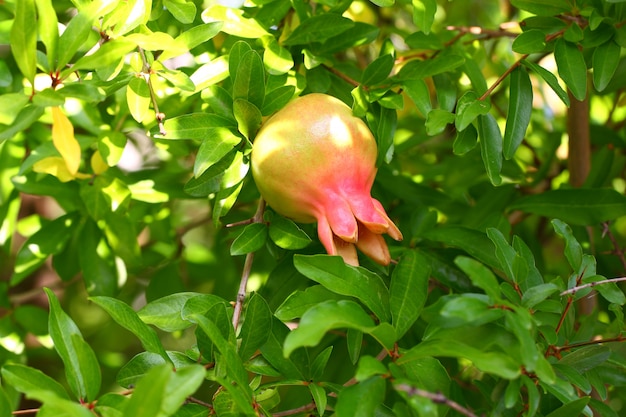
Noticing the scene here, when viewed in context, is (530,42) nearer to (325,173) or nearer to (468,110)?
(468,110)

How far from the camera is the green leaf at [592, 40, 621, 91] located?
0.80m

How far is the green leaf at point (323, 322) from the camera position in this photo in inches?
21.9

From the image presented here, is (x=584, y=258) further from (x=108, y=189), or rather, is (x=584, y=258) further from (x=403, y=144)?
(x=108, y=189)

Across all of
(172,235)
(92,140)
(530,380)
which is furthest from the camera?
(172,235)

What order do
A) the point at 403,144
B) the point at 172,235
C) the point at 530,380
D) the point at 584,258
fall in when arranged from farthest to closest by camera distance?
1. the point at 172,235
2. the point at 403,144
3. the point at 584,258
4. the point at 530,380

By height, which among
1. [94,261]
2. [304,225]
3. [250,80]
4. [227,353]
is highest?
[250,80]

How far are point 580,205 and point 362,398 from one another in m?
0.52

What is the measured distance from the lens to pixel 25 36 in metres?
0.66

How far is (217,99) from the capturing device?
796mm

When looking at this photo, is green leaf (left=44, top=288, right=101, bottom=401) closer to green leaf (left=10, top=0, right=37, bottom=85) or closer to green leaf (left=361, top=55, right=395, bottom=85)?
green leaf (left=10, top=0, right=37, bottom=85)

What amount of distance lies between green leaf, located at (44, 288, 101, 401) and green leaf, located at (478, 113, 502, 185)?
16.7 inches

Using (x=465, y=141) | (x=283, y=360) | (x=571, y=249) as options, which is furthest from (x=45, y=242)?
(x=571, y=249)

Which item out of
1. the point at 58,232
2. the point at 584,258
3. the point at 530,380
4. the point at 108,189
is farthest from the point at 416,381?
the point at 58,232

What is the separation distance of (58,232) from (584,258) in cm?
70
